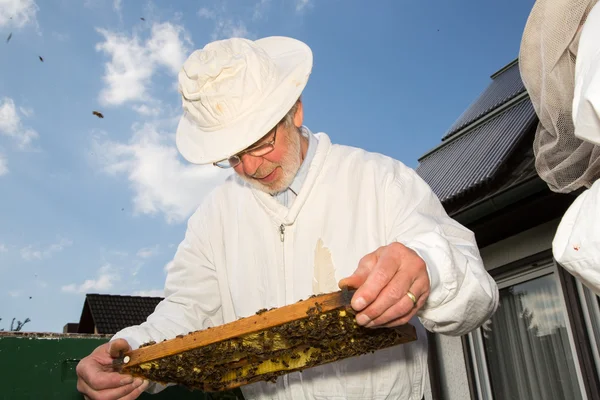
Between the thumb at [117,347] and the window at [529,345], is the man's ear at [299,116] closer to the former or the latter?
the thumb at [117,347]

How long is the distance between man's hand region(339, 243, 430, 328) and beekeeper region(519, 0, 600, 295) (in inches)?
15.7

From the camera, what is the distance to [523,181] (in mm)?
4617

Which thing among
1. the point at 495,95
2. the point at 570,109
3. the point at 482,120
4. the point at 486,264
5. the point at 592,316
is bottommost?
the point at 592,316

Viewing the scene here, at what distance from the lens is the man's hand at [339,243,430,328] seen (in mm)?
1491

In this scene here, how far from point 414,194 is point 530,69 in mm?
675

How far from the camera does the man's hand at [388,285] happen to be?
1.49 m

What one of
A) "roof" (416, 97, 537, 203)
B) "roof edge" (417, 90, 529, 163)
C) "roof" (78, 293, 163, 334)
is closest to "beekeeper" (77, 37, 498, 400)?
"roof" (416, 97, 537, 203)

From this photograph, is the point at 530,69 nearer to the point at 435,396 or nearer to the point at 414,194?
the point at 414,194

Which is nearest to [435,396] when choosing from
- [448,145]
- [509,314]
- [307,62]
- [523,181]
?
[509,314]

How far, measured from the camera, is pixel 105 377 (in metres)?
2.14

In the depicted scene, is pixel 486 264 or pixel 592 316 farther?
pixel 486 264

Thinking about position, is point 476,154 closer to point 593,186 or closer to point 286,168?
point 286,168

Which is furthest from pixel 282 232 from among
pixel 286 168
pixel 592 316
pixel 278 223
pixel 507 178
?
pixel 507 178

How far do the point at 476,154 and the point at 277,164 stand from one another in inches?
181
